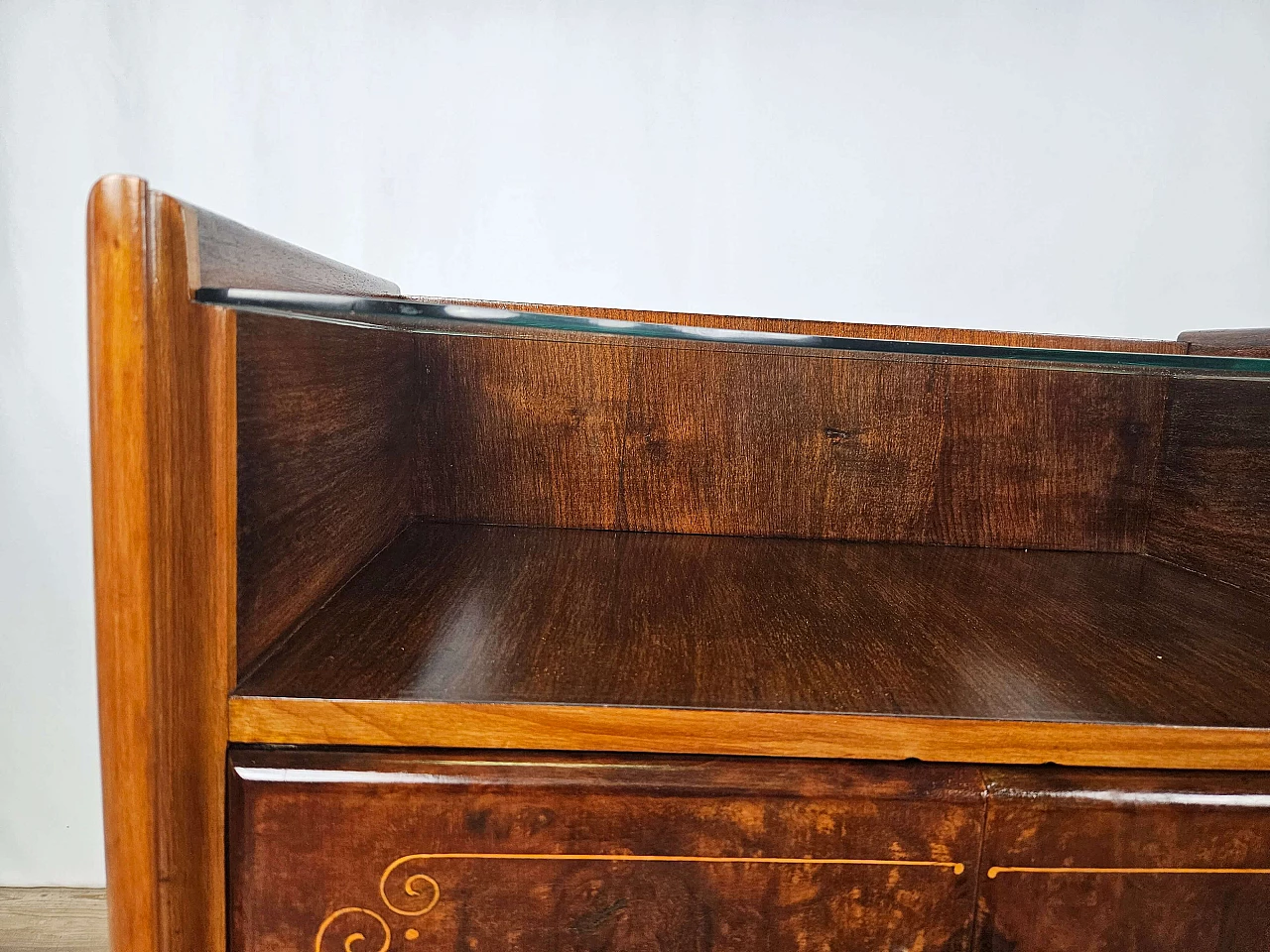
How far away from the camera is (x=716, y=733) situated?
411 millimetres

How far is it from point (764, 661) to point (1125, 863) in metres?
0.20

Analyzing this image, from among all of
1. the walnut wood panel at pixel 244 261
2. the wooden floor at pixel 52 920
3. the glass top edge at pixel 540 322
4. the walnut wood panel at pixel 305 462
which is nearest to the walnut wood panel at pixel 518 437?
the walnut wood panel at pixel 305 462

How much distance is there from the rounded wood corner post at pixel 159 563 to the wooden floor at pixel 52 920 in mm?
1043

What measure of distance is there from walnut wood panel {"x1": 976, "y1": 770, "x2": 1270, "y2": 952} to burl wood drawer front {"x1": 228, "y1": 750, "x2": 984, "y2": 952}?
0.06 ft

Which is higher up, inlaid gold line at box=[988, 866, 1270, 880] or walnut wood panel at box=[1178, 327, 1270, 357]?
walnut wood panel at box=[1178, 327, 1270, 357]

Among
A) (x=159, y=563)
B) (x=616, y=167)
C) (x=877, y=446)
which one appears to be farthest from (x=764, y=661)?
(x=616, y=167)

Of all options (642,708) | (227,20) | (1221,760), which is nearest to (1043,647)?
(1221,760)

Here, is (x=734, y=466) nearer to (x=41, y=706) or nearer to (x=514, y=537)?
(x=514, y=537)

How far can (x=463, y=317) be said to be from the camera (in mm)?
374

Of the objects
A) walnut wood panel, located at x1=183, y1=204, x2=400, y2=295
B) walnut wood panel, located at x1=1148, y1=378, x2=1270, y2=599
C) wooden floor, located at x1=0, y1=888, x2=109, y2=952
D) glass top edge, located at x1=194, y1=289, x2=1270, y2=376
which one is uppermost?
walnut wood panel, located at x1=183, y1=204, x2=400, y2=295

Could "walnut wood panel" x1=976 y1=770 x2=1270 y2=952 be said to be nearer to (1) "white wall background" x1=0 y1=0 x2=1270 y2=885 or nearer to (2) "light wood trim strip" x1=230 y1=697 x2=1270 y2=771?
(2) "light wood trim strip" x1=230 y1=697 x2=1270 y2=771

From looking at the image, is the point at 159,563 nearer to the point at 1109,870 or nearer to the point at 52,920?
the point at 1109,870

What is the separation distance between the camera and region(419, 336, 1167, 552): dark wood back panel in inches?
32.7

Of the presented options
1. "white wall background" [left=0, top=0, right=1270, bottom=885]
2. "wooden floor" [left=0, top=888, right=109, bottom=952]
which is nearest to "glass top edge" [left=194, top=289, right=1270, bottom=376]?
"white wall background" [left=0, top=0, right=1270, bottom=885]
